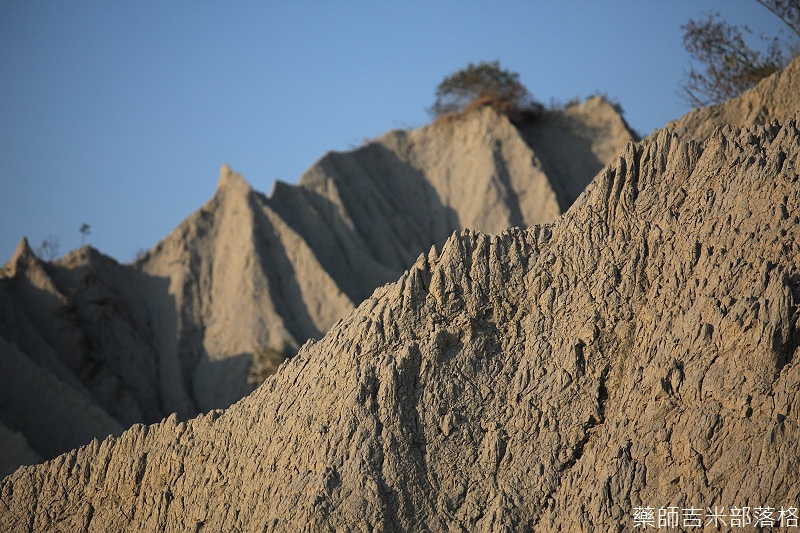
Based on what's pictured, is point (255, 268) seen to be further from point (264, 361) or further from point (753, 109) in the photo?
point (753, 109)

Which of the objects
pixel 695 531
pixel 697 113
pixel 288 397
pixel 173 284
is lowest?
pixel 695 531

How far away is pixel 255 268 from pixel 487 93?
886 centimetres

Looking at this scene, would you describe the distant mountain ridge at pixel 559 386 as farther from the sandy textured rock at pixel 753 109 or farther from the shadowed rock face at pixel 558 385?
the sandy textured rock at pixel 753 109

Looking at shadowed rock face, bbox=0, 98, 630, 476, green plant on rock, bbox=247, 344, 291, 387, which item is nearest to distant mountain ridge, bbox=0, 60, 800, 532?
shadowed rock face, bbox=0, 98, 630, 476

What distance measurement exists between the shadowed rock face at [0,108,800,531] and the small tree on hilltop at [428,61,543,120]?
18867 mm

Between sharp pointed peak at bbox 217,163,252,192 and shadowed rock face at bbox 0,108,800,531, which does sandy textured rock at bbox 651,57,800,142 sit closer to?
shadowed rock face at bbox 0,108,800,531

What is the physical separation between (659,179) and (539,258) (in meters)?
1.50

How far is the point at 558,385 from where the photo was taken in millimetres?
9945

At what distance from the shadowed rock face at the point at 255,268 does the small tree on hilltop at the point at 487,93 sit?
1.50 feet

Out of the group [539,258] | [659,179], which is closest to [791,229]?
[659,179]

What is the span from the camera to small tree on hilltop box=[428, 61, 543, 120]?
29.3 meters

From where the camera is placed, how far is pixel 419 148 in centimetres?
2975

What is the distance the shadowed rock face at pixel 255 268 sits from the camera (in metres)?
24.2

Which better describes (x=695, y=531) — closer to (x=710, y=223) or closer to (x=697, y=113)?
(x=710, y=223)
